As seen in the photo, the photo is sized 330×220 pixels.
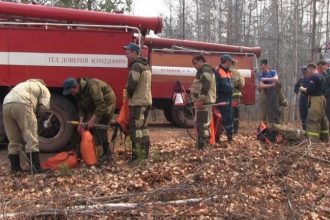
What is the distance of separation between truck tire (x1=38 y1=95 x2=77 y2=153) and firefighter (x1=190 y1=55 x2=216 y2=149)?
2.21m

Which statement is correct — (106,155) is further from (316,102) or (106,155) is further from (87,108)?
(316,102)

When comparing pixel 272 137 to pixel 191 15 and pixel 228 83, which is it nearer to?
pixel 228 83

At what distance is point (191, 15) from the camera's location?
42.9m

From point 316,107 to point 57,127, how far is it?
Answer: 5.18 metres

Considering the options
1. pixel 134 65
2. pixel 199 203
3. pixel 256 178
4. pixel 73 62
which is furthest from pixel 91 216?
pixel 73 62

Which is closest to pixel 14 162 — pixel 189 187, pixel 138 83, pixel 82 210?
pixel 138 83

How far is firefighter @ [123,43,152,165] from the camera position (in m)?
8.14

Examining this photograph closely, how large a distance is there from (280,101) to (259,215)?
286 inches

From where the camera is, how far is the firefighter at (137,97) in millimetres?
8141

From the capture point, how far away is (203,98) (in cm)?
904

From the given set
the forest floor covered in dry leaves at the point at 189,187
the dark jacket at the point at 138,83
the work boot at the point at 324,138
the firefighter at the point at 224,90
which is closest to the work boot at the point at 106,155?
the forest floor covered in dry leaves at the point at 189,187

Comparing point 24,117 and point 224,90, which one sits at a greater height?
point 224,90

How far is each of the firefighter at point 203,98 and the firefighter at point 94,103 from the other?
1.56 m

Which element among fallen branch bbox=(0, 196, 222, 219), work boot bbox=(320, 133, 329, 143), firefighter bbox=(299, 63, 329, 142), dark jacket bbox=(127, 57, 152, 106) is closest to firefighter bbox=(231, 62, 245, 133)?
firefighter bbox=(299, 63, 329, 142)
